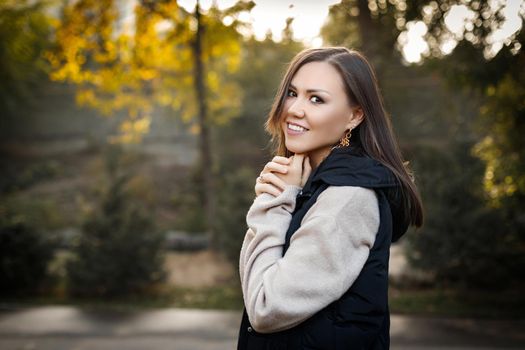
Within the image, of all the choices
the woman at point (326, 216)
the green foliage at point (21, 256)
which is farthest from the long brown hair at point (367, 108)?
the green foliage at point (21, 256)

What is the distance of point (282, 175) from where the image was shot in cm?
173

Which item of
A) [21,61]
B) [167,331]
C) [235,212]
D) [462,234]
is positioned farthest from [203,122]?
[21,61]

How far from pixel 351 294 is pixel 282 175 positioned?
0.44 m

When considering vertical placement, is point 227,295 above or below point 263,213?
above

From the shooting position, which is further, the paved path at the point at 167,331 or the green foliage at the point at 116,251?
the green foliage at the point at 116,251

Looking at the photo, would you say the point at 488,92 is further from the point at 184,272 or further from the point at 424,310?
the point at 184,272

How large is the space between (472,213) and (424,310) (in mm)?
1372

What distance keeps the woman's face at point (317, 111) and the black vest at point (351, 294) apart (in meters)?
0.10

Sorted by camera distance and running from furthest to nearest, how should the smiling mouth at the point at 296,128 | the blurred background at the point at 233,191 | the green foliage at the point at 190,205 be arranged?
the green foliage at the point at 190,205
the blurred background at the point at 233,191
the smiling mouth at the point at 296,128

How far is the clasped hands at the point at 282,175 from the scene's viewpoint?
5.55ft

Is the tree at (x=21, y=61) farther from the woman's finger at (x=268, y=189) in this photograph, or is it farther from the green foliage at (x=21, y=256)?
the woman's finger at (x=268, y=189)

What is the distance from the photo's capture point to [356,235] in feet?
4.88

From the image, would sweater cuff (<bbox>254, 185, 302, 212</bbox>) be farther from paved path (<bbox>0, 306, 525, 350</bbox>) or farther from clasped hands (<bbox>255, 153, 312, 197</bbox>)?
paved path (<bbox>0, 306, 525, 350</bbox>)

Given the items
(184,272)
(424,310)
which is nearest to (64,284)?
(184,272)
